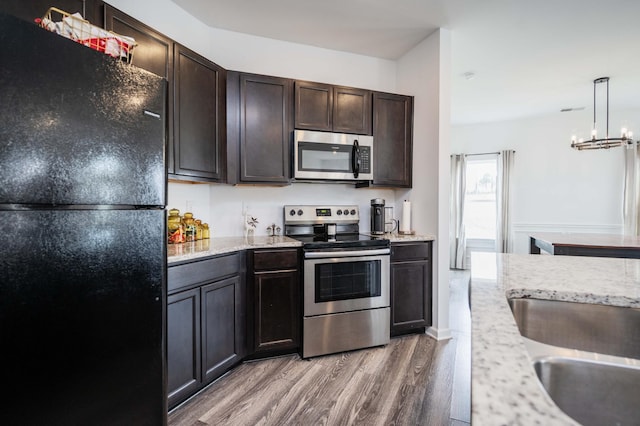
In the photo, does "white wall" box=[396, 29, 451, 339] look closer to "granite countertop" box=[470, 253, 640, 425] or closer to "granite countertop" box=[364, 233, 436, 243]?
"granite countertop" box=[364, 233, 436, 243]

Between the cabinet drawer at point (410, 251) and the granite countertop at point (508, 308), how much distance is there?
4.17 ft

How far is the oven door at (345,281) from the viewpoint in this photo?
243 cm

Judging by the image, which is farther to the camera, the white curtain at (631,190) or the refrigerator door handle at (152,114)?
the white curtain at (631,190)

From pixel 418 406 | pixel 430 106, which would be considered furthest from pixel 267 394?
pixel 430 106

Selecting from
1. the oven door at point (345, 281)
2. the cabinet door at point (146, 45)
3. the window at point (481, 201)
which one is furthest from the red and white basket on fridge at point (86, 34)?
the window at point (481, 201)

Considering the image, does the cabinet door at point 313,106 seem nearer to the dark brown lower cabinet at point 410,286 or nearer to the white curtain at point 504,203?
the dark brown lower cabinet at point 410,286

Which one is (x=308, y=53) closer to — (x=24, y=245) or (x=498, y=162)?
(x=24, y=245)

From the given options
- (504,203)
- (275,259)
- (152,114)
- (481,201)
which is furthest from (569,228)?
(152,114)

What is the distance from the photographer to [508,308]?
0.77m

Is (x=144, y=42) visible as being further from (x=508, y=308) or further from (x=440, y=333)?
(x=440, y=333)

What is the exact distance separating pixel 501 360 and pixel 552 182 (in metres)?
6.13

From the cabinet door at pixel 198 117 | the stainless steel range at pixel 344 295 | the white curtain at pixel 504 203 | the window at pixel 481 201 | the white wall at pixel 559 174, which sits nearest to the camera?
the cabinet door at pixel 198 117

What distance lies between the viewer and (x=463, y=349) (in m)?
2.60

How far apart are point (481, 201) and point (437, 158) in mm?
3724
